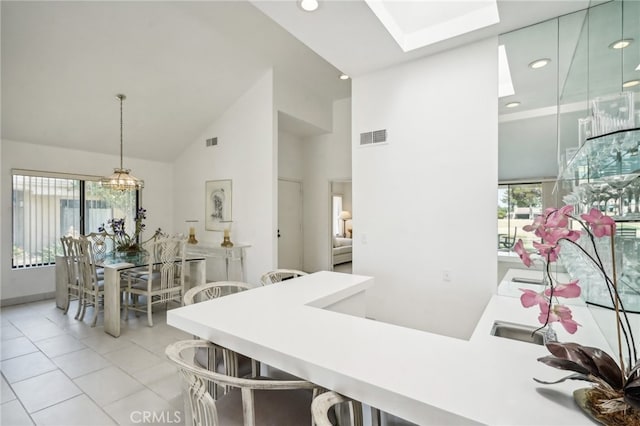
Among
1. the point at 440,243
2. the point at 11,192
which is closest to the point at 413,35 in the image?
the point at 440,243

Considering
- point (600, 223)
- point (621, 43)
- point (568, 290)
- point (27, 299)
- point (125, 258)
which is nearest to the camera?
point (600, 223)

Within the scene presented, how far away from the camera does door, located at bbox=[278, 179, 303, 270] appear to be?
6.25 metres

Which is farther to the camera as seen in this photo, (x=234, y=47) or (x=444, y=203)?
(x=234, y=47)

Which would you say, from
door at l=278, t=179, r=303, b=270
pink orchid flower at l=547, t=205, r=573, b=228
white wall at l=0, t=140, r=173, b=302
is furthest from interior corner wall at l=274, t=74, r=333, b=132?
pink orchid flower at l=547, t=205, r=573, b=228

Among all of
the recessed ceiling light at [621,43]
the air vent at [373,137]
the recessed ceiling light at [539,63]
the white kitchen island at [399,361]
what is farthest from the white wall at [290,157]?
the recessed ceiling light at [621,43]

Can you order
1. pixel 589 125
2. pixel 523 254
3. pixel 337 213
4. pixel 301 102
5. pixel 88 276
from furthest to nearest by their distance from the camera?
1. pixel 337 213
2. pixel 301 102
3. pixel 88 276
4. pixel 589 125
5. pixel 523 254

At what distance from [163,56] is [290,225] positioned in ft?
12.0

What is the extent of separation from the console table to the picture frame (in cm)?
49

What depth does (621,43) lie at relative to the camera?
1383mm

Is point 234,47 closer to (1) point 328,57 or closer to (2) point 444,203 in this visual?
(1) point 328,57

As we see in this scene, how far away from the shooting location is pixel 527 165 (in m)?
2.59

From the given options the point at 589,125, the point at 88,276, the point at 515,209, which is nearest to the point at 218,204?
the point at 88,276

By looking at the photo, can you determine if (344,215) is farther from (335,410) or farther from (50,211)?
(335,410)

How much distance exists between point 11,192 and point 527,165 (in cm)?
660
